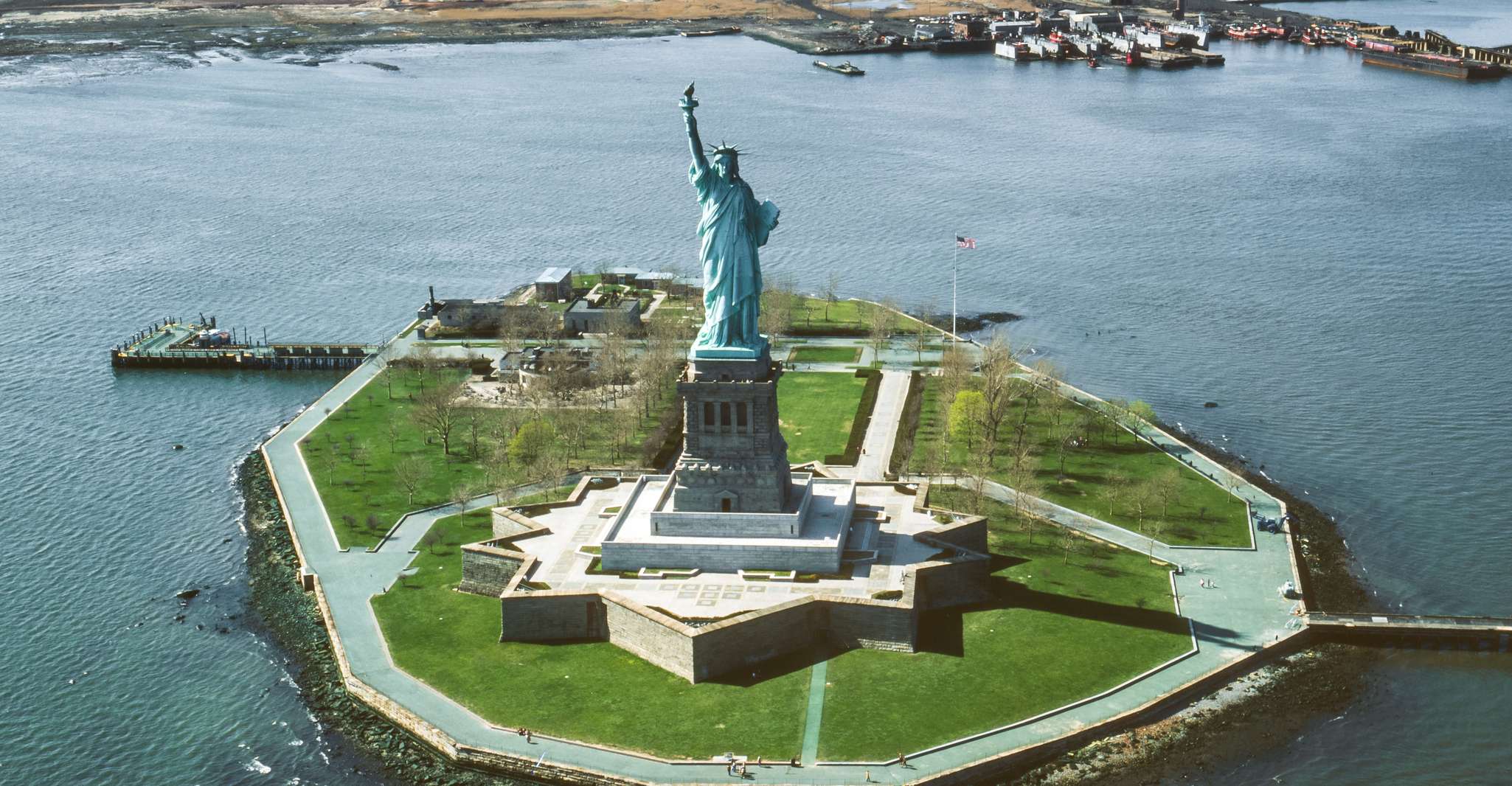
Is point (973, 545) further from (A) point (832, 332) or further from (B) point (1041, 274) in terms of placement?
(B) point (1041, 274)

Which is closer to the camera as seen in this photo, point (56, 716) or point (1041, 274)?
point (56, 716)

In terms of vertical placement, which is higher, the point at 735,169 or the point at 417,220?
the point at 735,169

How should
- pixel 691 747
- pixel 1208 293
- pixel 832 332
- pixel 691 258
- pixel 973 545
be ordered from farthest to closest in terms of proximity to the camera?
1. pixel 691 258
2. pixel 1208 293
3. pixel 832 332
4. pixel 973 545
5. pixel 691 747

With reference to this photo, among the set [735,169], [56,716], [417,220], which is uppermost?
[735,169]

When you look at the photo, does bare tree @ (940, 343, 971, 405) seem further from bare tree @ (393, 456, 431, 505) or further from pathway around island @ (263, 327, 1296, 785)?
bare tree @ (393, 456, 431, 505)

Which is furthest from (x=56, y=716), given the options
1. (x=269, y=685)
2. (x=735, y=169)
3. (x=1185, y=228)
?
(x=1185, y=228)

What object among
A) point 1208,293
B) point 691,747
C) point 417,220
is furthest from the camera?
point 417,220
